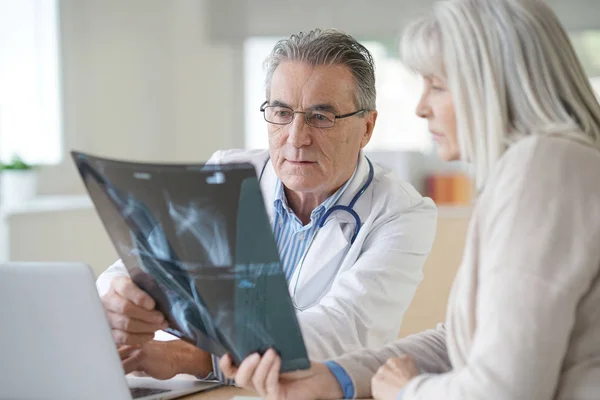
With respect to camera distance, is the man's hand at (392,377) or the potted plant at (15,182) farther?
the potted plant at (15,182)

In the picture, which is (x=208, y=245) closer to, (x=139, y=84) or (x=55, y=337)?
(x=55, y=337)

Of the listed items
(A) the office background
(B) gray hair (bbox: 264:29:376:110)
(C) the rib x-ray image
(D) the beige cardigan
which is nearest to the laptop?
(C) the rib x-ray image

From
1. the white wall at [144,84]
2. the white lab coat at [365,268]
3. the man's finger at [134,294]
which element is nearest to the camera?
the man's finger at [134,294]

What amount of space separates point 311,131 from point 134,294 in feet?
2.13

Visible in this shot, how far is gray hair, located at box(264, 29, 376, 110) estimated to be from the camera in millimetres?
1876

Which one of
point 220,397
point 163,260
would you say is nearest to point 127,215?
point 163,260

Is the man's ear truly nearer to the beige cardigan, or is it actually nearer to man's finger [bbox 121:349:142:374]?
man's finger [bbox 121:349:142:374]

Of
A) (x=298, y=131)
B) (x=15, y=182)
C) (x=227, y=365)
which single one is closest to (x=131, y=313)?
(x=227, y=365)

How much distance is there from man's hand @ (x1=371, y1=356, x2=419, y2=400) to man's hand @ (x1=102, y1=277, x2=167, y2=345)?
0.39 meters

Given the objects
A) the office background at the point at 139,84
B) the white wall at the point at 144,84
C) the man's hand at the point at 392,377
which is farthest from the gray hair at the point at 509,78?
the white wall at the point at 144,84

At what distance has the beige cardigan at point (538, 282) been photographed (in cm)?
100

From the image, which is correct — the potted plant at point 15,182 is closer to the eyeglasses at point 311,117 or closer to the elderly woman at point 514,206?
the eyeglasses at point 311,117

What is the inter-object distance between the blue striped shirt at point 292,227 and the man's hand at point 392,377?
26.2 inches

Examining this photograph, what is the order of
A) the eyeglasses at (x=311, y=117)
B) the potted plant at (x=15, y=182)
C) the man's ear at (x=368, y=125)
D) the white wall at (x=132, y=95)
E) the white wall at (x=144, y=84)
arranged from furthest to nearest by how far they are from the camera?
the white wall at (x=144, y=84) < the white wall at (x=132, y=95) < the potted plant at (x=15, y=182) < the man's ear at (x=368, y=125) < the eyeglasses at (x=311, y=117)
